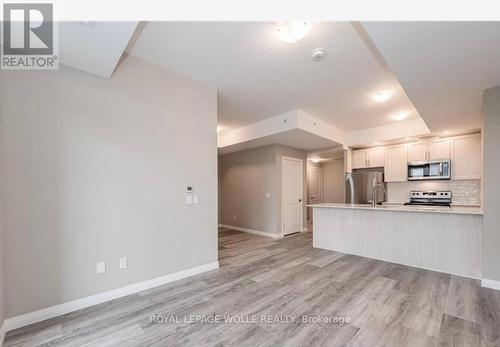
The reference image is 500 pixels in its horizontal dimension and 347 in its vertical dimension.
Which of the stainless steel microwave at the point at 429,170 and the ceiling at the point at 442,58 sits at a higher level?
the ceiling at the point at 442,58

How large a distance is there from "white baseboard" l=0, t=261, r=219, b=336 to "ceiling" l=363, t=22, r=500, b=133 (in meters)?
3.37

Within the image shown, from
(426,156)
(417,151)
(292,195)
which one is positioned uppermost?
(417,151)

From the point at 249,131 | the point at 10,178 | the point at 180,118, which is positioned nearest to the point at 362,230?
the point at 249,131

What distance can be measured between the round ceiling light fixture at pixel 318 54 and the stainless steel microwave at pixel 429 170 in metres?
4.09

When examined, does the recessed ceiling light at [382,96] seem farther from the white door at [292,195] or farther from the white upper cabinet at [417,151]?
the white door at [292,195]

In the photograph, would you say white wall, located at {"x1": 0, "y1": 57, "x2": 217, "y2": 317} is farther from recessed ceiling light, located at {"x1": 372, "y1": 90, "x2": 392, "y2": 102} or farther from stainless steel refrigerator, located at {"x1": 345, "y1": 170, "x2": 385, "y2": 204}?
stainless steel refrigerator, located at {"x1": 345, "y1": 170, "x2": 385, "y2": 204}

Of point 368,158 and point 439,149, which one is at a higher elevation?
point 439,149

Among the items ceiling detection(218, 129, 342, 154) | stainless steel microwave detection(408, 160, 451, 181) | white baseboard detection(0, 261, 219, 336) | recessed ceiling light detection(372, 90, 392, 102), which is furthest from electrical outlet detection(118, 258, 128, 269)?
stainless steel microwave detection(408, 160, 451, 181)

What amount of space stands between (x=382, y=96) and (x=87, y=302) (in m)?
4.83

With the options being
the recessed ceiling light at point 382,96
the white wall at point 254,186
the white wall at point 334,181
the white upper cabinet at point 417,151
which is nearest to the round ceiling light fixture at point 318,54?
the recessed ceiling light at point 382,96

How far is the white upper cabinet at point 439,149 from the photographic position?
471cm

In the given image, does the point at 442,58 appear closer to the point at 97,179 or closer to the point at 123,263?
the point at 97,179

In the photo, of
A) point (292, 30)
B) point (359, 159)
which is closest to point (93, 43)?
point (292, 30)

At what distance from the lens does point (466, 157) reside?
448 centimetres
